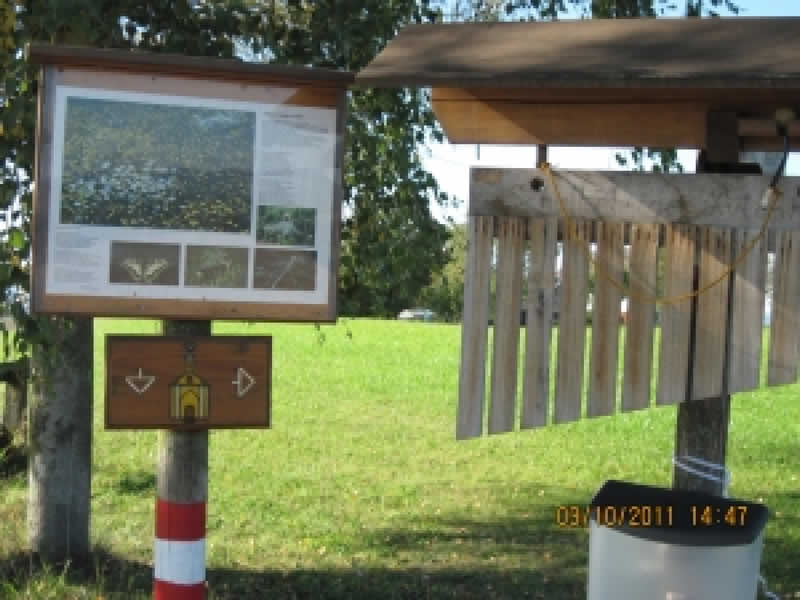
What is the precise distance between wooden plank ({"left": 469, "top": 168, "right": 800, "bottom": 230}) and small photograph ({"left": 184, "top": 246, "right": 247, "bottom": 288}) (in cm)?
94

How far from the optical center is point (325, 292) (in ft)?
13.4

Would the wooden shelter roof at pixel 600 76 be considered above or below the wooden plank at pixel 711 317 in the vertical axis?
above

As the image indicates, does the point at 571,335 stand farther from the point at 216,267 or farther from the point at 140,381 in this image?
the point at 140,381

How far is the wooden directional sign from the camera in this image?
3887mm

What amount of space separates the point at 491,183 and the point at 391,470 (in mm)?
6833

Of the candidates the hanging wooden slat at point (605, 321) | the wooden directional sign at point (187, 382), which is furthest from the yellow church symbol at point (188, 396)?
the hanging wooden slat at point (605, 321)

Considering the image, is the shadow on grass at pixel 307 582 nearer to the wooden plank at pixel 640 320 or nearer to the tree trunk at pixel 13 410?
the wooden plank at pixel 640 320

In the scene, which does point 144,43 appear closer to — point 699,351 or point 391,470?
point 699,351

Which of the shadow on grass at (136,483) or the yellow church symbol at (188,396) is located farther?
the shadow on grass at (136,483)

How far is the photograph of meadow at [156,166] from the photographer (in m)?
3.92

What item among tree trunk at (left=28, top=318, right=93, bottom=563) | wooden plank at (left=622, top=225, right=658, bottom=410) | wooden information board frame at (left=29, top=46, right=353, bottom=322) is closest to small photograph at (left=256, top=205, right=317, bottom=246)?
wooden information board frame at (left=29, top=46, right=353, bottom=322)

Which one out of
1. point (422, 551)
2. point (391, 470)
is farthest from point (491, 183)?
point (391, 470)

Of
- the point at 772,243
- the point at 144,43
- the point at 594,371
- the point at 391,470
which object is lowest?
the point at 391,470

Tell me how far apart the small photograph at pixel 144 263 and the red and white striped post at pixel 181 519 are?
632 millimetres
